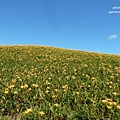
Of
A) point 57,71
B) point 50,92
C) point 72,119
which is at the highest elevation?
point 57,71

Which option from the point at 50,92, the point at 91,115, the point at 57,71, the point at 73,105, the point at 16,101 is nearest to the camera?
the point at 91,115

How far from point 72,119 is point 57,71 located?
24.5 ft

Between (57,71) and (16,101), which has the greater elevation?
(57,71)

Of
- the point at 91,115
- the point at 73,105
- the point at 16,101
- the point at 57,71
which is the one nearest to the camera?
the point at 91,115

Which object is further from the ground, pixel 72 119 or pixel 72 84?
pixel 72 84

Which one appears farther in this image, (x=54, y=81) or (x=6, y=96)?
(x=54, y=81)

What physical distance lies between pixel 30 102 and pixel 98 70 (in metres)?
7.05

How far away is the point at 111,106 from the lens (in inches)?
283

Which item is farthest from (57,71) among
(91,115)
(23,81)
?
(91,115)

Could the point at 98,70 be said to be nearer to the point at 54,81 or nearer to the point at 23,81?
the point at 54,81

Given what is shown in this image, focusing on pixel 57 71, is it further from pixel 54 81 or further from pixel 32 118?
pixel 32 118

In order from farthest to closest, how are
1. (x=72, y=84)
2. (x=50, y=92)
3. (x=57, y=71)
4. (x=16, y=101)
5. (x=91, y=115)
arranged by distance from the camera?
(x=57, y=71), (x=72, y=84), (x=50, y=92), (x=16, y=101), (x=91, y=115)

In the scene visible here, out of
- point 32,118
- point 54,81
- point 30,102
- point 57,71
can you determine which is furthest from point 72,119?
point 57,71

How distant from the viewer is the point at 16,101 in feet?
28.4
